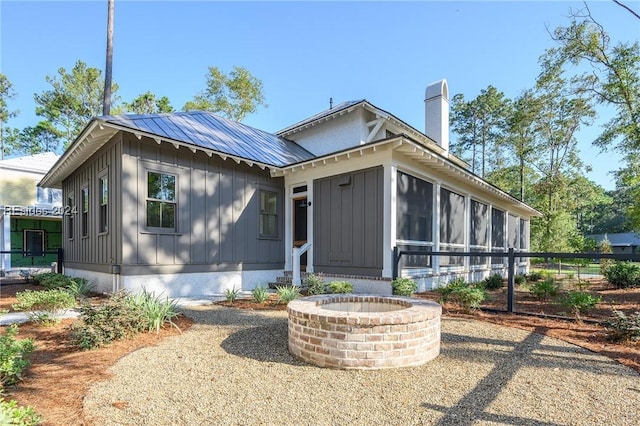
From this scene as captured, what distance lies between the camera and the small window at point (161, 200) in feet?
24.9

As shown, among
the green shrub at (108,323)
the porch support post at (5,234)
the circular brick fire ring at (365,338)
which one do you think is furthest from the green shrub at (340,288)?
the porch support post at (5,234)

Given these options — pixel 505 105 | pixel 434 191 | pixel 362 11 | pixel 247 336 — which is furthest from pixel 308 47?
pixel 505 105

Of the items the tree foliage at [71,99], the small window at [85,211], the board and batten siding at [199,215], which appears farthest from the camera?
the tree foliage at [71,99]

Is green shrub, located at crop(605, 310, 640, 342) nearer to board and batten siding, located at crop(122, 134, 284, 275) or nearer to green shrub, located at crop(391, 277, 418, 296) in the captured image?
green shrub, located at crop(391, 277, 418, 296)

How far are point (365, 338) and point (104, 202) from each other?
25.0 feet

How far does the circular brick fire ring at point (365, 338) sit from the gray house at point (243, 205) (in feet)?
13.1

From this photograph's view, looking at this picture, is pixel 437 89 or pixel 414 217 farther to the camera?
pixel 437 89

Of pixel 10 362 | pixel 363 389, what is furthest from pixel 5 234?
pixel 363 389

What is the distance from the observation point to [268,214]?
977 cm

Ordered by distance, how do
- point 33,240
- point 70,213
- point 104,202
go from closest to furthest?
point 104,202 < point 70,213 < point 33,240

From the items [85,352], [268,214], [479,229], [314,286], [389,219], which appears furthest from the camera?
[479,229]

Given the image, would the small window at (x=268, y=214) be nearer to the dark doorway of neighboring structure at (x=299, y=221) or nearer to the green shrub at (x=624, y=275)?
the dark doorway of neighboring structure at (x=299, y=221)

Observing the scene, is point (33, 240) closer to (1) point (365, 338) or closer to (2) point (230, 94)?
(2) point (230, 94)

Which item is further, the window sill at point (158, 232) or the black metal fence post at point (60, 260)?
the black metal fence post at point (60, 260)
